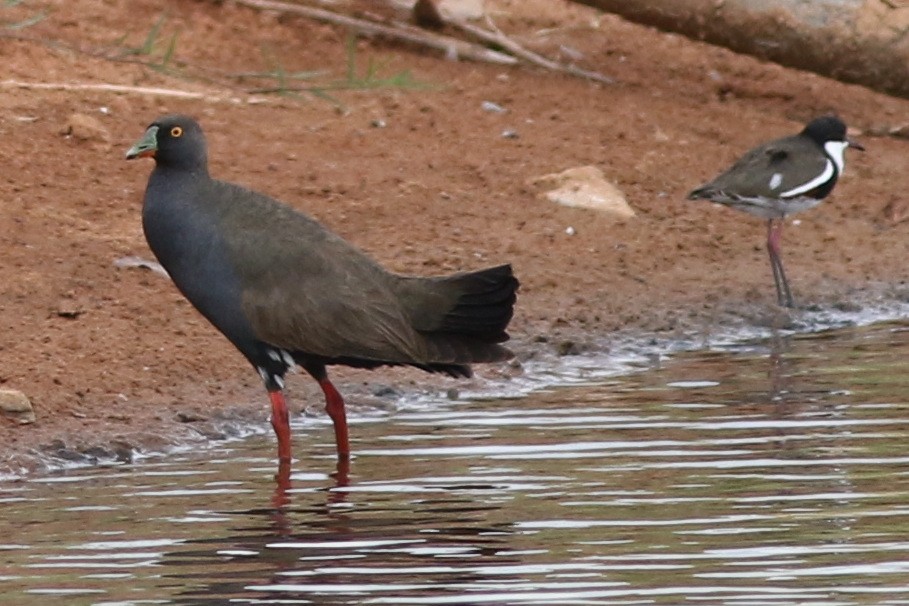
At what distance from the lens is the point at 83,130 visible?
483 inches

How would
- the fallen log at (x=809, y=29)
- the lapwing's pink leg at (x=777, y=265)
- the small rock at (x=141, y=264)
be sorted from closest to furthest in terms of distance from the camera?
the small rock at (x=141, y=264), the lapwing's pink leg at (x=777, y=265), the fallen log at (x=809, y=29)

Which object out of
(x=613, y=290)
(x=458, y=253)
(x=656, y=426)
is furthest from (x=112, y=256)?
(x=656, y=426)

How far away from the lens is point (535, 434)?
863 cm

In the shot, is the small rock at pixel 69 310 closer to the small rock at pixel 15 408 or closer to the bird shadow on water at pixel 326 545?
the small rock at pixel 15 408

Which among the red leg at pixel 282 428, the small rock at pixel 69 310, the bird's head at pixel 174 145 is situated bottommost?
the red leg at pixel 282 428

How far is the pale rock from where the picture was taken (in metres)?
12.8

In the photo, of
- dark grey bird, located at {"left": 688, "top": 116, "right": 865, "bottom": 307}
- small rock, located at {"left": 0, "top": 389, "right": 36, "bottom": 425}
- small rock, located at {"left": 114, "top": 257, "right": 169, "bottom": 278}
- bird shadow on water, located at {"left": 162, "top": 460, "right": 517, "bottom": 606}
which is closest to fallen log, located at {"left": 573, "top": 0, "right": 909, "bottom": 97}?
dark grey bird, located at {"left": 688, "top": 116, "right": 865, "bottom": 307}

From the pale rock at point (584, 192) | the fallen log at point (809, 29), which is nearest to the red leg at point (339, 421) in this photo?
the pale rock at point (584, 192)

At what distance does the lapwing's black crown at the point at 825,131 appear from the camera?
13.0 metres

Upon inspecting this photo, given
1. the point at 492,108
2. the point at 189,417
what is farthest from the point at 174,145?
the point at 492,108

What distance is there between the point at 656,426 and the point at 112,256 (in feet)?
11.2

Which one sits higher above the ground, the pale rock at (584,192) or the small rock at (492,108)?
the small rock at (492,108)

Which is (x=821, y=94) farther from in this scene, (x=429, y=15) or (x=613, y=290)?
(x=613, y=290)

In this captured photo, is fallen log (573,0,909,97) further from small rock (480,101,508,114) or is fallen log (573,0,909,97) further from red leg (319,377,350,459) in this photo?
red leg (319,377,350,459)
